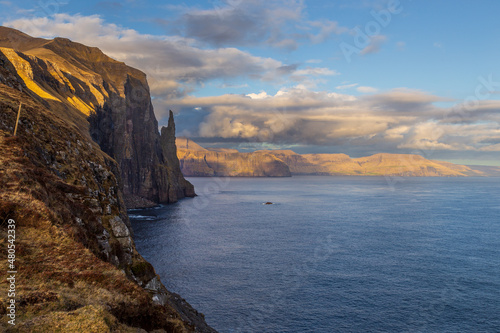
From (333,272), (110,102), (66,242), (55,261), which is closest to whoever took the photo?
(55,261)

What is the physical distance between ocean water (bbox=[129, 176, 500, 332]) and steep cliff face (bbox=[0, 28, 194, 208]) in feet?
167

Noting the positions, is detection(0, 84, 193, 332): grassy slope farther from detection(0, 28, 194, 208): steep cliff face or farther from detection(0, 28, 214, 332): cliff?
detection(0, 28, 194, 208): steep cliff face

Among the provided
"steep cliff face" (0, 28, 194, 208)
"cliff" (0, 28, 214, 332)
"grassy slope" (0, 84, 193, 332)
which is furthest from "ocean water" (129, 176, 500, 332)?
"steep cliff face" (0, 28, 194, 208)

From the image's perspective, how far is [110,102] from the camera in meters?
156

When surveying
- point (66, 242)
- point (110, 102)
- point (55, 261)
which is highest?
point (110, 102)

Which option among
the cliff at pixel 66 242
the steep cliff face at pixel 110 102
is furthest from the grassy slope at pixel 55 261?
the steep cliff face at pixel 110 102

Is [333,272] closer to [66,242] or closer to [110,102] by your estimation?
[66,242]

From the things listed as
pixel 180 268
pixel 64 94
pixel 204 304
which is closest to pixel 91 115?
pixel 64 94

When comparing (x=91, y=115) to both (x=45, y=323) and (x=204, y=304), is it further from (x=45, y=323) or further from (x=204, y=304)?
(x=45, y=323)

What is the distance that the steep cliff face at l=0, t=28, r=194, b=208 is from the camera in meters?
122

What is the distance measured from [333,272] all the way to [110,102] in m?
134

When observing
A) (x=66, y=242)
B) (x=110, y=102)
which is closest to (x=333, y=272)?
(x=66, y=242)

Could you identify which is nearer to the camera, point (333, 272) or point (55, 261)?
point (55, 261)

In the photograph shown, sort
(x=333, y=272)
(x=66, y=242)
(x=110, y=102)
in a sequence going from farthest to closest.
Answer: (x=110, y=102) < (x=333, y=272) < (x=66, y=242)
